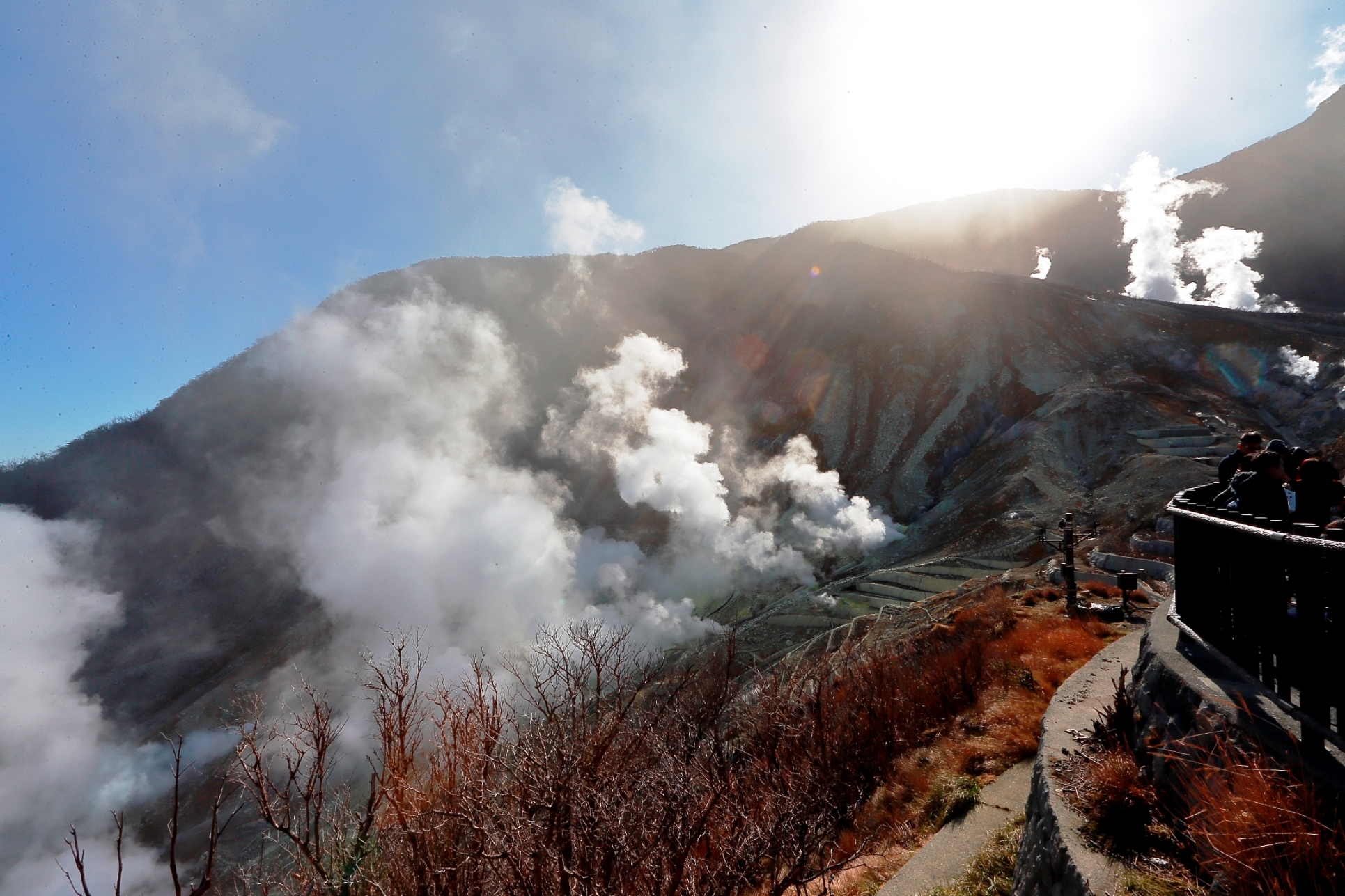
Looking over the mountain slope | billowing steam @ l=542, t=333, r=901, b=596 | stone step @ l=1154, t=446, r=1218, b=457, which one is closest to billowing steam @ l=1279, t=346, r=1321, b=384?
stone step @ l=1154, t=446, r=1218, b=457

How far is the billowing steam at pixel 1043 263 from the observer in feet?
254

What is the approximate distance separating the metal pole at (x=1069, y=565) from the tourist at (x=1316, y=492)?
11.7m

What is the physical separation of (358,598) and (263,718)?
9332 millimetres

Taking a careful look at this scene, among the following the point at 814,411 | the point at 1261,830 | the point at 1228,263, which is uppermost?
the point at 1228,263

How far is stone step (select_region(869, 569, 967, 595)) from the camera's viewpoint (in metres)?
25.8

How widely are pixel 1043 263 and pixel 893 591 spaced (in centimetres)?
7540

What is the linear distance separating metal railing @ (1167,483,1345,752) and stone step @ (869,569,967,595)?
77.6ft

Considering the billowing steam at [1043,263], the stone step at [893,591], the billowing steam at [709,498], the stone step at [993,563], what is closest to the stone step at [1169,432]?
the billowing steam at [709,498]

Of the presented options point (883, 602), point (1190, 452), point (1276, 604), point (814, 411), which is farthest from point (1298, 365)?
point (1276, 604)

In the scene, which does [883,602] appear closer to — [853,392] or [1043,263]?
[853,392]

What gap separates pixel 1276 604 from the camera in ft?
9.35

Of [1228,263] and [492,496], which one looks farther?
[1228,263]

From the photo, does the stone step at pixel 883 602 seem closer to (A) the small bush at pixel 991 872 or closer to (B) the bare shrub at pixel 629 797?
(B) the bare shrub at pixel 629 797

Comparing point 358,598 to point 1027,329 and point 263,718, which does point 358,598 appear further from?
point 1027,329
